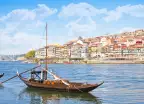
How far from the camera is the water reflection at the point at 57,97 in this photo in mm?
27739

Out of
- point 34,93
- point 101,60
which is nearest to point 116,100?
point 34,93

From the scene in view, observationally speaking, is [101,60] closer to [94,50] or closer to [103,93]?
[94,50]

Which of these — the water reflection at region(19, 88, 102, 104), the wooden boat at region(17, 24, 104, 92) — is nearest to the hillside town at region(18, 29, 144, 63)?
the wooden boat at region(17, 24, 104, 92)

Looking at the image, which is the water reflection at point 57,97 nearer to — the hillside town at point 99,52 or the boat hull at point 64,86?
the boat hull at point 64,86

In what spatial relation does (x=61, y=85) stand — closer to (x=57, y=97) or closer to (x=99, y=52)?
(x=57, y=97)

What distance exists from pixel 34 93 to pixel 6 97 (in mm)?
3189

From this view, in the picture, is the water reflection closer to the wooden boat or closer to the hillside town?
the wooden boat

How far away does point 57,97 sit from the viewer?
2983cm

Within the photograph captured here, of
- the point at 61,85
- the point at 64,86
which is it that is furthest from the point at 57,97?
the point at 61,85

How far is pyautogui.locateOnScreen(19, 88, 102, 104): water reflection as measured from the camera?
27.7 m

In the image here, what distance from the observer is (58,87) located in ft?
104

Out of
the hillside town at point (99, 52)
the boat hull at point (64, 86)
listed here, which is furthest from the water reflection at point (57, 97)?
the hillside town at point (99, 52)

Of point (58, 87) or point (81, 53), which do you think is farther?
point (81, 53)

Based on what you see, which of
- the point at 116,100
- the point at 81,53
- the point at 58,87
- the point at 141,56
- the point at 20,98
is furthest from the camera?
the point at 81,53
